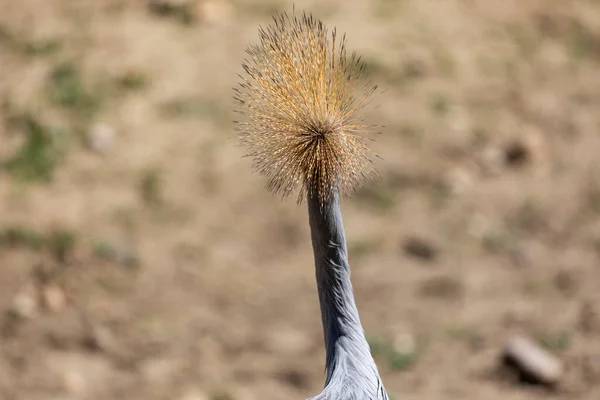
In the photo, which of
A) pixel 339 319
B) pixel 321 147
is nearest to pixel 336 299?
pixel 339 319

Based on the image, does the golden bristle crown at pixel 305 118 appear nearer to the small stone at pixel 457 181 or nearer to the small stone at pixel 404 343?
the small stone at pixel 404 343

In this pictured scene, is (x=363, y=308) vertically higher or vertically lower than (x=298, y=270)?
lower

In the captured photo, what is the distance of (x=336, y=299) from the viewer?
1.99 metres

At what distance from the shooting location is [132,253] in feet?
12.6

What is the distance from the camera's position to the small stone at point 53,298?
356 cm

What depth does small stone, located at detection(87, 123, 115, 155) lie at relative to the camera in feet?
14.0

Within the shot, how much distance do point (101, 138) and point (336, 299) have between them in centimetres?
259

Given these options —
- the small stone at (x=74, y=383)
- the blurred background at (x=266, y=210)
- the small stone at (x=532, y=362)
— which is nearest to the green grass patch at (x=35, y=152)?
the blurred background at (x=266, y=210)

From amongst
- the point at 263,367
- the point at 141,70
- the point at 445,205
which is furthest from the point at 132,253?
the point at 445,205

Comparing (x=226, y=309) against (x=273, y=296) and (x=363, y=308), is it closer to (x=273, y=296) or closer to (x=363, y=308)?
(x=273, y=296)

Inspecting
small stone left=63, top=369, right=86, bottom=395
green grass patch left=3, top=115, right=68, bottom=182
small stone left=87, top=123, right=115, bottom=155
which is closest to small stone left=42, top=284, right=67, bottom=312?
small stone left=63, top=369, right=86, bottom=395

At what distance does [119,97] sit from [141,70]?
21 centimetres

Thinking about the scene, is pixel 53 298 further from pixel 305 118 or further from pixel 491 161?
pixel 491 161

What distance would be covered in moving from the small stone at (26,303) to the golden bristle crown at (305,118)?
194cm
